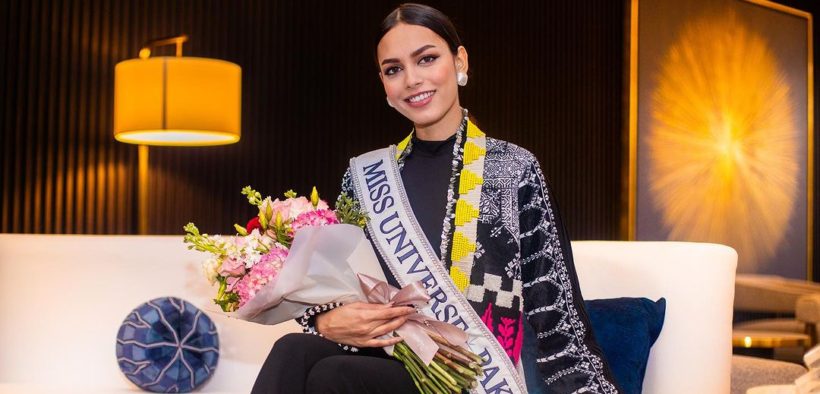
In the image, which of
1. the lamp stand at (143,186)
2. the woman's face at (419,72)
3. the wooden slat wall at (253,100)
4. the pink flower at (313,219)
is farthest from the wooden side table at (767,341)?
the pink flower at (313,219)

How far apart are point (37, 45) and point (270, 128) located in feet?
3.51

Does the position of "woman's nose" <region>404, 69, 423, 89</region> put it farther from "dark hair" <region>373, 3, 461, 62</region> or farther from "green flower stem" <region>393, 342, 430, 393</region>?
"green flower stem" <region>393, 342, 430, 393</region>

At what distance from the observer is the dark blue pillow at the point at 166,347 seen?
7.75 feet

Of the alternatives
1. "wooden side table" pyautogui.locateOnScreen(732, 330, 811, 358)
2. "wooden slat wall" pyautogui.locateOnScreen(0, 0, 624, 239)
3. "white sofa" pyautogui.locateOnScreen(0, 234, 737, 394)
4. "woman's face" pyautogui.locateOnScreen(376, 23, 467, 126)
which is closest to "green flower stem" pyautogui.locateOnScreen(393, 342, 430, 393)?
"woman's face" pyautogui.locateOnScreen(376, 23, 467, 126)

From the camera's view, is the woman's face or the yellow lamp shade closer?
the woman's face

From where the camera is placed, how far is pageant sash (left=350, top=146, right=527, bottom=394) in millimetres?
1640

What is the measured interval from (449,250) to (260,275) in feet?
1.28

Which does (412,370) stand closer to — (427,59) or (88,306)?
(427,59)

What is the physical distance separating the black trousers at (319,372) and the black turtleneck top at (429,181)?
1.03 feet

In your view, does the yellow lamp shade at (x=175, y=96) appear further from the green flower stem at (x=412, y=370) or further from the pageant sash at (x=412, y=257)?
the green flower stem at (x=412, y=370)

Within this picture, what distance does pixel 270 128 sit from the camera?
4324 mm

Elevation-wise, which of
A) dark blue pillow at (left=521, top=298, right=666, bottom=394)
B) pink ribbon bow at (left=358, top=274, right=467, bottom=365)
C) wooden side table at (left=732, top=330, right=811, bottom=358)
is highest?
pink ribbon bow at (left=358, top=274, right=467, bottom=365)

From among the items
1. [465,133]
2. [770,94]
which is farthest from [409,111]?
[770,94]

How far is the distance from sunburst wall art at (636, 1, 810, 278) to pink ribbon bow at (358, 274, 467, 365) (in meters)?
4.34
